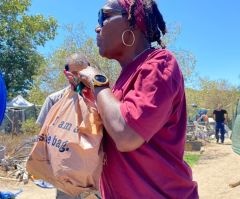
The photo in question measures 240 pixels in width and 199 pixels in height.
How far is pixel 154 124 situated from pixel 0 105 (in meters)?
1.19

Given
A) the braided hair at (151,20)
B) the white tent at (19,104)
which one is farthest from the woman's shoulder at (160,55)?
the white tent at (19,104)

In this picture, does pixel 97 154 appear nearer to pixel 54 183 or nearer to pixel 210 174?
pixel 54 183

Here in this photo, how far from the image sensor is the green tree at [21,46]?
22.2 meters

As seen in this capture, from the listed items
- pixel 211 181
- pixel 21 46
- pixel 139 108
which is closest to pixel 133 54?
pixel 139 108

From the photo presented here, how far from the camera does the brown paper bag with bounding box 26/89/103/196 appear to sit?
153cm

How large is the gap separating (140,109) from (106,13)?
1.64 ft

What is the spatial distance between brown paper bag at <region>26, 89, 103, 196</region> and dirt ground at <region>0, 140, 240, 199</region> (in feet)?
18.0

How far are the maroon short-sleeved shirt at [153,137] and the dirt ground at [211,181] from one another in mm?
5493

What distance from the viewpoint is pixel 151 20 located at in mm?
1655

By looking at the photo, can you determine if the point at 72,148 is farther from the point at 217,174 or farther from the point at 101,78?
the point at 217,174

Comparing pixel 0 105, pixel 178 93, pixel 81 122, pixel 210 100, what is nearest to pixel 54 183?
pixel 81 122

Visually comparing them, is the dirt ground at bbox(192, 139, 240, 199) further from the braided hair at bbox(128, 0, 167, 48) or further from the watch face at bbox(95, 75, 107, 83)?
the watch face at bbox(95, 75, 107, 83)

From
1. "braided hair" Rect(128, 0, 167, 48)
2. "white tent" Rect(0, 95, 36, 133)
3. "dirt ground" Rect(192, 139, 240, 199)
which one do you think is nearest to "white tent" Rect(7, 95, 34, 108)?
"white tent" Rect(0, 95, 36, 133)

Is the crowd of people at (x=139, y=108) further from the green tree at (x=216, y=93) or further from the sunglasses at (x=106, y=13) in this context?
the green tree at (x=216, y=93)
